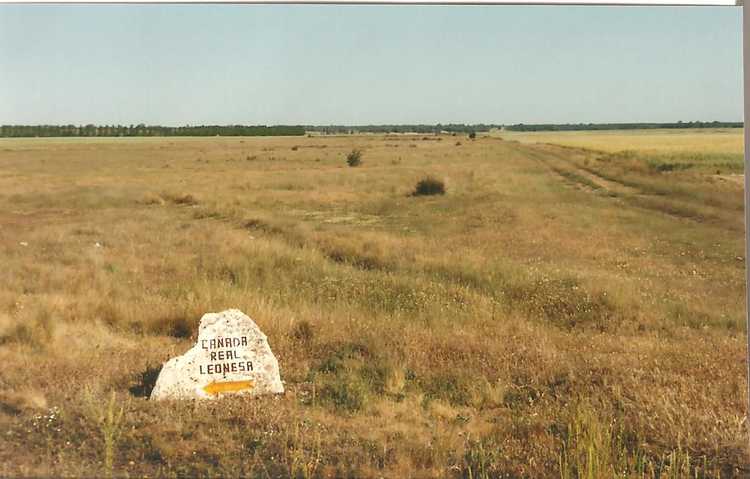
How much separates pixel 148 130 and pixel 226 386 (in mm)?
1379

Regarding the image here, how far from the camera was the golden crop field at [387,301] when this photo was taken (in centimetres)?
336

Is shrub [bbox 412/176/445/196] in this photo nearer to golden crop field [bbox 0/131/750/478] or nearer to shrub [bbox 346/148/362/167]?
golden crop field [bbox 0/131/750/478]

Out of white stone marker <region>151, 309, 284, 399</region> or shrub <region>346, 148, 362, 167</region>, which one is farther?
shrub <region>346, 148, 362, 167</region>

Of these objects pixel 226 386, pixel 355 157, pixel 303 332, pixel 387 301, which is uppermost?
pixel 355 157

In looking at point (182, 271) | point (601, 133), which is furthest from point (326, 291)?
point (601, 133)

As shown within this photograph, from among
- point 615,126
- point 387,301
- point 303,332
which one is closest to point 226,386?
point 303,332

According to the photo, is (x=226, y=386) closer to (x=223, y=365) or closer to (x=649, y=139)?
(x=223, y=365)

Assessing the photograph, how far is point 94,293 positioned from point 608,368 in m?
2.60

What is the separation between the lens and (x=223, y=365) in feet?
11.5

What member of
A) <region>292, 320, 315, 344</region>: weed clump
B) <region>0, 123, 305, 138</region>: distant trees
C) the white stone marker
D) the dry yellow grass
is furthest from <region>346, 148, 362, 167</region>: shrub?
the white stone marker

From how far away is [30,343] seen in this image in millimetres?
3625

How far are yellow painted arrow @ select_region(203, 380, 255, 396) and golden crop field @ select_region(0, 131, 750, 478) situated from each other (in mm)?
79

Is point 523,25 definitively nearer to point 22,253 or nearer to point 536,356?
point 536,356

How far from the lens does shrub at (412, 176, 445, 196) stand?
3.98 m
